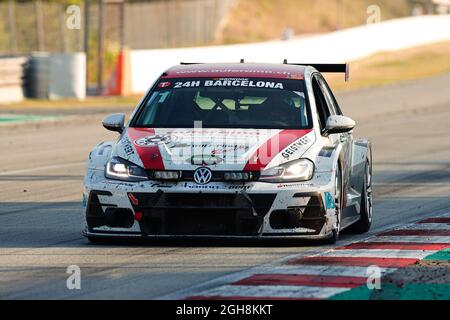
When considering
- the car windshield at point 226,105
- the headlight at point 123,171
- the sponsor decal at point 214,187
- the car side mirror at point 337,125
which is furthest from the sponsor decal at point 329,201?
the headlight at point 123,171

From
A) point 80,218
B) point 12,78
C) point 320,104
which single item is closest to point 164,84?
point 320,104

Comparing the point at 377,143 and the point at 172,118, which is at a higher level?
the point at 172,118

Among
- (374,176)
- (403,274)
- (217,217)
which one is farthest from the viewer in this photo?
(374,176)

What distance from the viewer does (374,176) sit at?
667 inches

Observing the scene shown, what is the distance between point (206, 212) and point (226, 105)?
4.65 feet

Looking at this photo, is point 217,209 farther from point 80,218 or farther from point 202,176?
point 80,218

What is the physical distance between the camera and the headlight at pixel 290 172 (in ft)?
33.3

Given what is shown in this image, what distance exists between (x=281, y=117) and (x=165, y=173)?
4.76 ft

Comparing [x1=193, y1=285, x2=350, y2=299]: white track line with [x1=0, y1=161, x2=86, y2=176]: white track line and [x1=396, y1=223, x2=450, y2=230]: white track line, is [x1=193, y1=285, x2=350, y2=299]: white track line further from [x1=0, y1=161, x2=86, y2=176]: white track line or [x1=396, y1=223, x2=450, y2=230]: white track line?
[x1=0, y1=161, x2=86, y2=176]: white track line

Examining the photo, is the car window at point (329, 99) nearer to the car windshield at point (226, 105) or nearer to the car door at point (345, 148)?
the car door at point (345, 148)

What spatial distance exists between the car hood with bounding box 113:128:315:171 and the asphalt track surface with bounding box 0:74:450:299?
0.67 metres
